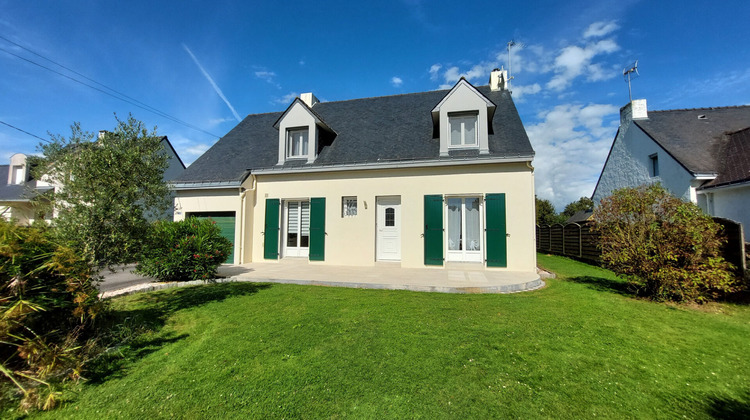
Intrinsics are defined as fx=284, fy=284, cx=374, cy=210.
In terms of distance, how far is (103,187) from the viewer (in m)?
4.05

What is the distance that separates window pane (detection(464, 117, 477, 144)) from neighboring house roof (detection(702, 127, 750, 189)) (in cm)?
839

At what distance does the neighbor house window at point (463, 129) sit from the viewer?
969 centimetres

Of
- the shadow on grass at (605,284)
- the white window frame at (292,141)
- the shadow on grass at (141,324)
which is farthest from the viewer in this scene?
the white window frame at (292,141)

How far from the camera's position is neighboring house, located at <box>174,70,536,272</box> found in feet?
28.8

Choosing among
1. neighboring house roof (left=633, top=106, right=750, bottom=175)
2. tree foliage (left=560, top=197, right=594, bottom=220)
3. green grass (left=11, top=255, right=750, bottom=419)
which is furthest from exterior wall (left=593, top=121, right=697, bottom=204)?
tree foliage (left=560, top=197, right=594, bottom=220)

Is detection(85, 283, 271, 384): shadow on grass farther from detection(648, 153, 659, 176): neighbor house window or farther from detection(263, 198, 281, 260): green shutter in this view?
detection(648, 153, 659, 176): neighbor house window

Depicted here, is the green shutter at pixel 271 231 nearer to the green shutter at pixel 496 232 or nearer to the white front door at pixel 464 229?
the white front door at pixel 464 229

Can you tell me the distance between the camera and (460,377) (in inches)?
111

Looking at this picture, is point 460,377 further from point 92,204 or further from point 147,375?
point 92,204

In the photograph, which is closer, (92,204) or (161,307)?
(92,204)

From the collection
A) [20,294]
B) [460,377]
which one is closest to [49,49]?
[20,294]

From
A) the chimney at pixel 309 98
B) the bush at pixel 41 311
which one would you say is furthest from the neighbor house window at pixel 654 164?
the bush at pixel 41 311

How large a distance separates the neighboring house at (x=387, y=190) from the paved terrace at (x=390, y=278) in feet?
2.20

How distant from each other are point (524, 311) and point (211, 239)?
7.38 meters
